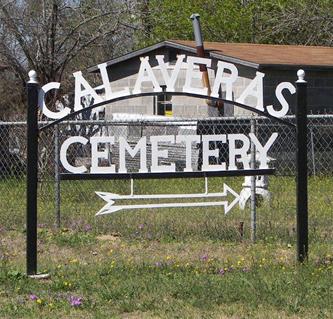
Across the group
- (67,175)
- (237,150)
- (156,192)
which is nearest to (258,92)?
(237,150)

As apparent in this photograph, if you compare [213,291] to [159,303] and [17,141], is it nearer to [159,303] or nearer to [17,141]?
[159,303]

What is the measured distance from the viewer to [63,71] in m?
21.1

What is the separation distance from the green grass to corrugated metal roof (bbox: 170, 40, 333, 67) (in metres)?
4.89

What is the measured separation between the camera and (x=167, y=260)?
8.70 metres

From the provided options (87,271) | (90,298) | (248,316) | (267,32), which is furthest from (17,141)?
(267,32)

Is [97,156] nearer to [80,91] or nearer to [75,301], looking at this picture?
[80,91]

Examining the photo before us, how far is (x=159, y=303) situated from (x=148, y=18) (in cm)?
1817

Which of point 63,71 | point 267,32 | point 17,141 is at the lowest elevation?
point 17,141

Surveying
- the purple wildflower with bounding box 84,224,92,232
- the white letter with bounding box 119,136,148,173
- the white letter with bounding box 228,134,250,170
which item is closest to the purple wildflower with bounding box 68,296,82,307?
the white letter with bounding box 119,136,148,173

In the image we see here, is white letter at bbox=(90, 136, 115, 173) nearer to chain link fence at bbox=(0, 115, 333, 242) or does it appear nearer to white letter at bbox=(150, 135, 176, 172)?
chain link fence at bbox=(0, 115, 333, 242)

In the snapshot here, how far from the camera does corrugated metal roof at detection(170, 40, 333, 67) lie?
59.0ft

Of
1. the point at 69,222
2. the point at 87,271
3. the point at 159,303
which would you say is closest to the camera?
the point at 159,303

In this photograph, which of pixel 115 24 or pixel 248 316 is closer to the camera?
pixel 248 316

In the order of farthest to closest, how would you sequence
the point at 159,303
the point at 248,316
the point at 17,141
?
the point at 17,141 < the point at 159,303 < the point at 248,316
